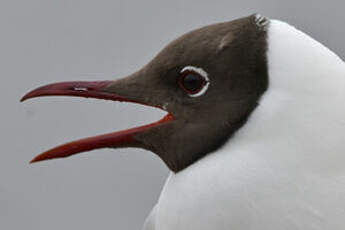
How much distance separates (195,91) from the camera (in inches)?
50.7

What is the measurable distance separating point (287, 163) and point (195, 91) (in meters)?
0.19

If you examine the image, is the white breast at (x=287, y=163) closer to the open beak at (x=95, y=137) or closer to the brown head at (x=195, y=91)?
the brown head at (x=195, y=91)

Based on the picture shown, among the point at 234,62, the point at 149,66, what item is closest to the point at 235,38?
the point at 234,62

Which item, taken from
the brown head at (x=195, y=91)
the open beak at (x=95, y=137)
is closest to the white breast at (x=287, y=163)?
the brown head at (x=195, y=91)

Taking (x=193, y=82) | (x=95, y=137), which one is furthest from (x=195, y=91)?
(x=95, y=137)

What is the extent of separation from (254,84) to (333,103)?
12cm

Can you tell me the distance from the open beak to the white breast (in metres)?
0.16

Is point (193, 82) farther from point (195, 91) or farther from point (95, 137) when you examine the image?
point (95, 137)

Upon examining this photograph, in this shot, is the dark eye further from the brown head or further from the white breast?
the white breast

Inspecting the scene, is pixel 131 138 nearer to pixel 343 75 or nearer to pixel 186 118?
pixel 186 118

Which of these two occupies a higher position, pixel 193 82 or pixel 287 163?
pixel 193 82

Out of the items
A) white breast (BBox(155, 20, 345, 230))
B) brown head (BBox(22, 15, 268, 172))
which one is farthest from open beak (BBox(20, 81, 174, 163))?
white breast (BBox(155, 20, 345, 230))

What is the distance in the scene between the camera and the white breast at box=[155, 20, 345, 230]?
1181mm

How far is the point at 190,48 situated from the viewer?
1.30 metres
